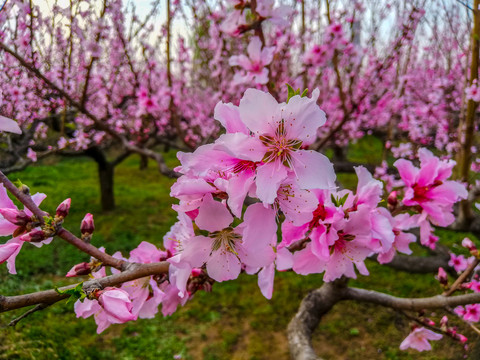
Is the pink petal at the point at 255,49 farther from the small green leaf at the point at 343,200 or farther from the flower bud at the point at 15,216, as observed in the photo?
the flower bud at the point at 15,216

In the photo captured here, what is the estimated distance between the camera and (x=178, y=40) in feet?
22.4

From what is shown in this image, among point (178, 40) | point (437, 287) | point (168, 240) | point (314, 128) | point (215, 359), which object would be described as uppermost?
point (178, 40)

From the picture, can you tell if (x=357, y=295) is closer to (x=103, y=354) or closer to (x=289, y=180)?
(x=289, y=180)

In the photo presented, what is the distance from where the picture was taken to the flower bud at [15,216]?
82 centimetres

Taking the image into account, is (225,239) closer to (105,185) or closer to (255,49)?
(255,49)

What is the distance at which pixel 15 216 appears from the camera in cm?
83

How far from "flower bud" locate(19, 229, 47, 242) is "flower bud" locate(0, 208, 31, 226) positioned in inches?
1.2

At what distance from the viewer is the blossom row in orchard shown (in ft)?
2.31

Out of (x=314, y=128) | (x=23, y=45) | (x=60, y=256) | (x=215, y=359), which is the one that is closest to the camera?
(x=314, y=128)

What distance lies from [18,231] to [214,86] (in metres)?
6.76

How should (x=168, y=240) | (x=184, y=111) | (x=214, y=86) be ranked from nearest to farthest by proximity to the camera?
1. (x=168, y=240)
2. (x=214, y=86)
3. (x=184, y=111)

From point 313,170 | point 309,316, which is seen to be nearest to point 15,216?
point 313,170

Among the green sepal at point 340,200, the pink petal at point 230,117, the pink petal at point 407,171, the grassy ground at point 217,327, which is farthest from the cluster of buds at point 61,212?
the grassy ground at point 217,327

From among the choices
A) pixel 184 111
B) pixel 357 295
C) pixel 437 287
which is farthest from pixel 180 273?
pixel 184 111
